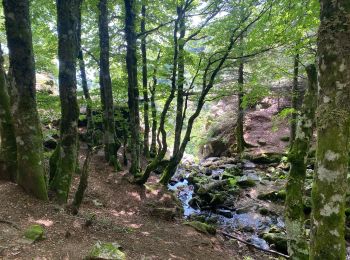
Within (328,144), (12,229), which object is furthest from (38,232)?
(328,144)

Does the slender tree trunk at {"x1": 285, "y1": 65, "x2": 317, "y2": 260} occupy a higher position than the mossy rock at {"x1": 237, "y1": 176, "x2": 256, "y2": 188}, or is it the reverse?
the slender tree trunk at {"x1": 285, "y1": 65, "x2": 317, "y2": 260}

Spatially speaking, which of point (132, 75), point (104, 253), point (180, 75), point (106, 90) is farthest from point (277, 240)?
point (106, 90)

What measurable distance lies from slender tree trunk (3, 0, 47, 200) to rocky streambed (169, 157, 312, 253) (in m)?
5.79

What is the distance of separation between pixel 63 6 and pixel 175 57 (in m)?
4.77

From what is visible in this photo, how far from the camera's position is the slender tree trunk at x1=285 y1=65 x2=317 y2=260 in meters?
5.02

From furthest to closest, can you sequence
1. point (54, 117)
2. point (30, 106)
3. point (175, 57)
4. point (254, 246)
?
point (54, 117)
point (175, 57)
point (254, 246)
point (30, 106)

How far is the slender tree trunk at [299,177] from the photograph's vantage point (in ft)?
16.5

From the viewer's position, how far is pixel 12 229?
210 inches

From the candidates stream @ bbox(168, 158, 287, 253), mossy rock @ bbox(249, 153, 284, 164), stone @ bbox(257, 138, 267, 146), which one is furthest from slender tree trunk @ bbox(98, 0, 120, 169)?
stone @ bbox(257, 138, 267, 146)

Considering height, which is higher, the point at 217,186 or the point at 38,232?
the point at 38,232

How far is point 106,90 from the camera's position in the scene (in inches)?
485

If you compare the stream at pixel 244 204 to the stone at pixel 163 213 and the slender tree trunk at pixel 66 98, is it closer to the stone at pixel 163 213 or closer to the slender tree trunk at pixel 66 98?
the stone at pixel 163 213

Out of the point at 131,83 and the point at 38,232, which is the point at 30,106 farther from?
the point at 131,83

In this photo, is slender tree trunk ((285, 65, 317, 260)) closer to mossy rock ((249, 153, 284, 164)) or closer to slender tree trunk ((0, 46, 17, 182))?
slender tree trunk ((0, 46, 17, 182))
